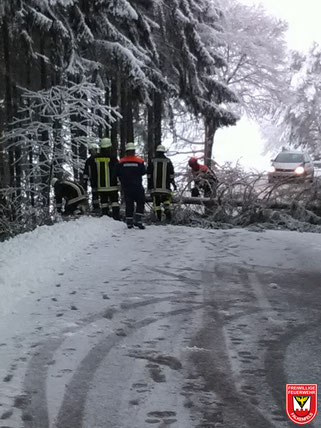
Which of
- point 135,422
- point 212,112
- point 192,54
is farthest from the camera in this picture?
point 212,112

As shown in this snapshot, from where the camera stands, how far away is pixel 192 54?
1791cm

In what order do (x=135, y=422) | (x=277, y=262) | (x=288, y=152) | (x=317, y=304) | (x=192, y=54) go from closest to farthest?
(x=135, y=422)
(x=317, y=304)
(x=277, y=262)
(x=192, y=54)
(x=288, y=152)

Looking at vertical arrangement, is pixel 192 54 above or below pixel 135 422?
above

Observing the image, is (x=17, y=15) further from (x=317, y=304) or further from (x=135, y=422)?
(x=135, y=422)

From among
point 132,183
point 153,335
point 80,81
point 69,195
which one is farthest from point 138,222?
point 153,335

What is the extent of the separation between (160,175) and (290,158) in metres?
12.6

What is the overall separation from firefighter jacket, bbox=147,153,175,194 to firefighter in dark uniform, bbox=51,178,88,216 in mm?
1686

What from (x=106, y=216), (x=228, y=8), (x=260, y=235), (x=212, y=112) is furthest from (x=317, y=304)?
(x=228, y=8)

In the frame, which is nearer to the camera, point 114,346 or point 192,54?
point 114,346

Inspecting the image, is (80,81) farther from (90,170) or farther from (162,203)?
(162,203)

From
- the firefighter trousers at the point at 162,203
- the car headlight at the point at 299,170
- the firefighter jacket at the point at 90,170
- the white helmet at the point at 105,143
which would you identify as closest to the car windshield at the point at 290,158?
the car headlight at the point at 299,170

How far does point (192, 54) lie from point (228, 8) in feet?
45.2

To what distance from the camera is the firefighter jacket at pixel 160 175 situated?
39.8 feet

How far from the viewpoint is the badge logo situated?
10.3 feet
